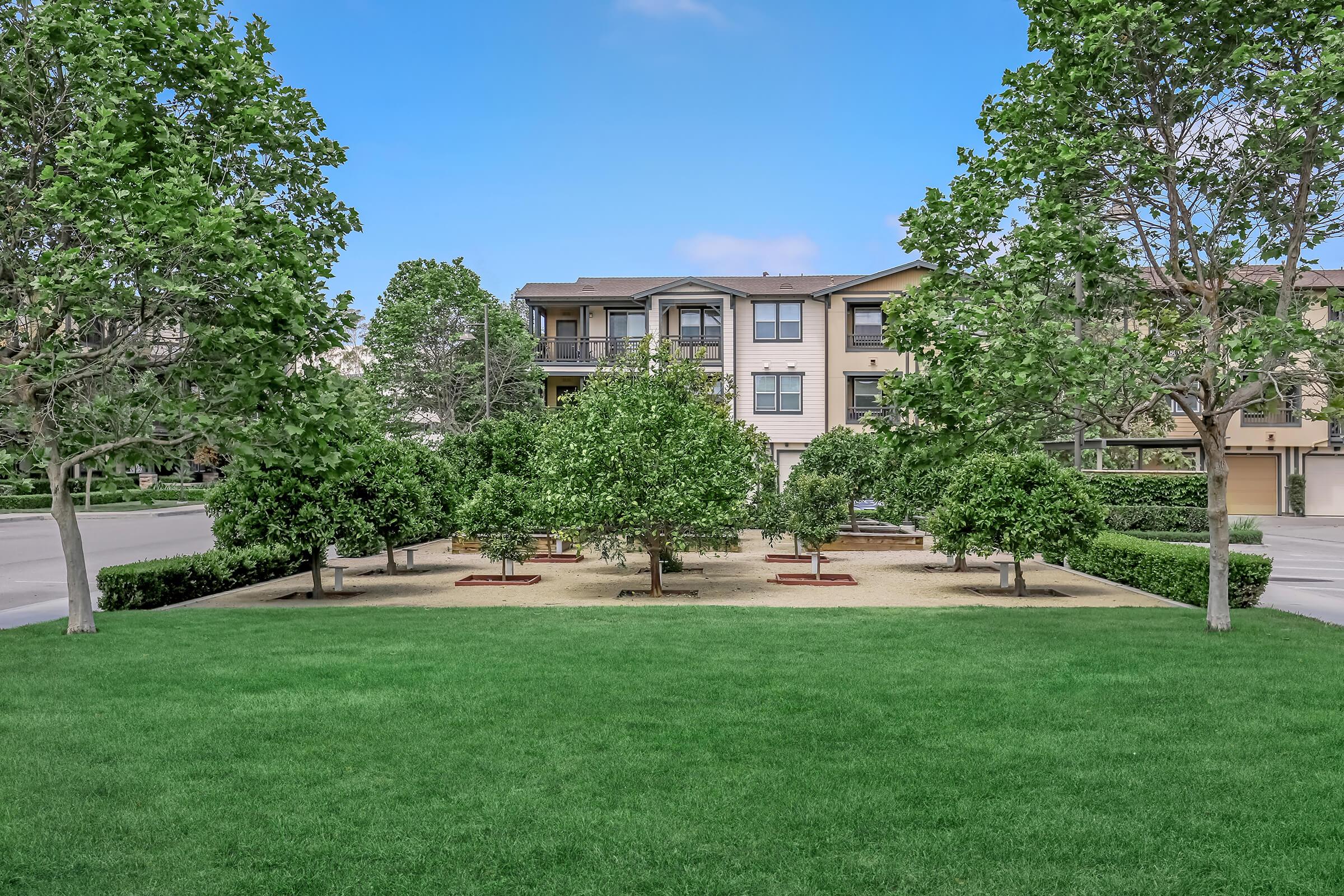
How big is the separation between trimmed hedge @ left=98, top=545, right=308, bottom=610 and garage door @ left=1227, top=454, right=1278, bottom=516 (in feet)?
149

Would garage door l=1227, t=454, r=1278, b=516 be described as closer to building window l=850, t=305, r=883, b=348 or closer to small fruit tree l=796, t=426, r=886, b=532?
building window l=850, t=305, r=883, b=348

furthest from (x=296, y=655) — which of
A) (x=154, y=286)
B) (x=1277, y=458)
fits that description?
(x=1277, y=458)

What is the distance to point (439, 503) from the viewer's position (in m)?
22.8

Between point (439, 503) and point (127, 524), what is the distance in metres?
25.4

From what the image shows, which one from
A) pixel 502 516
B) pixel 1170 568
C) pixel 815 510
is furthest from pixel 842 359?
pixel 1170 568

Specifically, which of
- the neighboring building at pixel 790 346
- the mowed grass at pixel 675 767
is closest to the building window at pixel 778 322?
the neighboring building at pixel 790 346

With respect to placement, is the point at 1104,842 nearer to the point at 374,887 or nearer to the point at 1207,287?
the point at 374,887

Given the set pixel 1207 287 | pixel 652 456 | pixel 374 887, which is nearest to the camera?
pixel 374 887

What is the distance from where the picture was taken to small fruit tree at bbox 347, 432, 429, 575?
18.5 meters

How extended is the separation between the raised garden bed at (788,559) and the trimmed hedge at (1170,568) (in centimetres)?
634

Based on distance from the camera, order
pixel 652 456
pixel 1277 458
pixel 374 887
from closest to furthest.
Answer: pixel 374 887, pixel 652 456, pixel 1277 458

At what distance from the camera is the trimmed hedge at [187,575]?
16469mm

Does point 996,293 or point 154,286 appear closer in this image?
point 154,286

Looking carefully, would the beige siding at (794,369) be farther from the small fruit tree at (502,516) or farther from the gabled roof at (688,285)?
the small fruit tree at (502,516)
